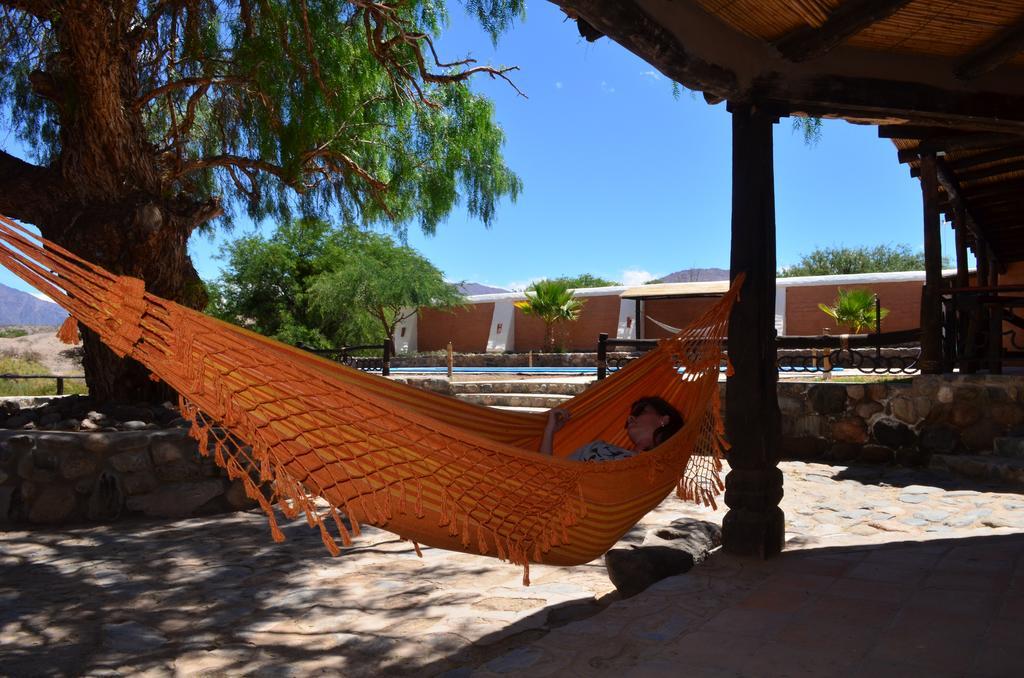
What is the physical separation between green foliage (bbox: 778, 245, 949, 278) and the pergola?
62.3 ft

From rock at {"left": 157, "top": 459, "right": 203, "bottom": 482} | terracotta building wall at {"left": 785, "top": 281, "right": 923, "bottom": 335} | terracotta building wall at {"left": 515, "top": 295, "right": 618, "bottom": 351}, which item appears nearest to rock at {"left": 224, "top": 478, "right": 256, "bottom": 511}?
rock at {"left": 157, "top": 459, "right": 203, "bottom": 482}

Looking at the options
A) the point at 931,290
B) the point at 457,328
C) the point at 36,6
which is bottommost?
the point at 931,290

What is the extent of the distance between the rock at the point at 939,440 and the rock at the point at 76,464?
13.3 ft

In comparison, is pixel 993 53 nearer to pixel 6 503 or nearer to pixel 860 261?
pixel 6 503

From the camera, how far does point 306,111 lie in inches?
165

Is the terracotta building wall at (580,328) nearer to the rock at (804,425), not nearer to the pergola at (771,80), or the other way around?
the rock at (804,425)

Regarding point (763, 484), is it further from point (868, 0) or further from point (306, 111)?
point (306, 111)

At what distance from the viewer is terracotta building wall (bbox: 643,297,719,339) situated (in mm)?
13281

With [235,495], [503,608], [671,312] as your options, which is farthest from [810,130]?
[671,312]

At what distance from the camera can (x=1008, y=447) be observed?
145 inches

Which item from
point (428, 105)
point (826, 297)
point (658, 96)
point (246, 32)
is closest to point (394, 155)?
point (428, 105)

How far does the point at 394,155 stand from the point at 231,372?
3.87 meters

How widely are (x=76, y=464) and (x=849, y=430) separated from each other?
393cm

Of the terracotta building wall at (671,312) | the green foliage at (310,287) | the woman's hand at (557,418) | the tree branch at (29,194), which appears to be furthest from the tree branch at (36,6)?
the terracotta building wall at (671,312)
